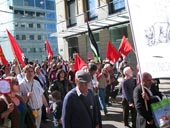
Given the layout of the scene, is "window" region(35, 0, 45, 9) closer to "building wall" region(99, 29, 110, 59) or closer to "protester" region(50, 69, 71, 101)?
A: "building wall" region(99, 29, 110, 59)

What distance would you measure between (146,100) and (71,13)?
24447 mm

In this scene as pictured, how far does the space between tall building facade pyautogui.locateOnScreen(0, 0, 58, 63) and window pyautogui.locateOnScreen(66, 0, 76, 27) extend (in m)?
32.6

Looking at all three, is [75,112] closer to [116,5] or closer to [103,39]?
[116,5]

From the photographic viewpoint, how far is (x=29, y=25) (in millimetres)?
66625

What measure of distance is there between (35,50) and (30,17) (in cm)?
680

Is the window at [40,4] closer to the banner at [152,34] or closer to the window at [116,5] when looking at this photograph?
→ the window at [116,5]

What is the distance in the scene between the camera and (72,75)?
1197 centimetres

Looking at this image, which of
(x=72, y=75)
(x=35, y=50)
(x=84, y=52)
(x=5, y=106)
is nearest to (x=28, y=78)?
(x=5, y=106)

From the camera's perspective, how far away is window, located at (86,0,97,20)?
25688 mm

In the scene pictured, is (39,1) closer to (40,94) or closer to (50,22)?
(50,22)

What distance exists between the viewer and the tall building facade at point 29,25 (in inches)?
2489

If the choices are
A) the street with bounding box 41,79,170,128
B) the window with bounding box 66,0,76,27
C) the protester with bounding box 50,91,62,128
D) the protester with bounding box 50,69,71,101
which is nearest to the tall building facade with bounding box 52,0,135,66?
the window with bounding box 66,0,76,27

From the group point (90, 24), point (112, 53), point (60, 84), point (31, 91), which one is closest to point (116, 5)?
point (90, 24)

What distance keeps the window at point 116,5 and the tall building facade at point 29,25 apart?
3918 cm
